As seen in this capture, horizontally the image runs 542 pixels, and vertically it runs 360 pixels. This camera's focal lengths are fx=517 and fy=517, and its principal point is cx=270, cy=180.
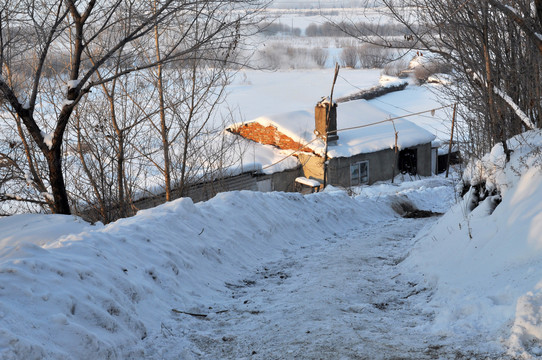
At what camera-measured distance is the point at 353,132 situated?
96.9ft

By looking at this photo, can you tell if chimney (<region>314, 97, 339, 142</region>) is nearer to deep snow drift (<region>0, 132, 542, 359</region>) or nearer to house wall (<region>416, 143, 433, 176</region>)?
house wall (<region>416, 143, 433, 176</region>)

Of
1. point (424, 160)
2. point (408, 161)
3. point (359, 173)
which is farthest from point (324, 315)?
point (424, 160)

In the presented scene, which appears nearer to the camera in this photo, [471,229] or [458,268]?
[458,268]


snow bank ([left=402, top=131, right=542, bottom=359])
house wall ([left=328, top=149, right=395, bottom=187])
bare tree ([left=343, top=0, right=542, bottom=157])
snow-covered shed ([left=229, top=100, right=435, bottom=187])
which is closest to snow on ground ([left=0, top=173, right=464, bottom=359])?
snow bank ([left=402, top=131, right=542, bottom=359])

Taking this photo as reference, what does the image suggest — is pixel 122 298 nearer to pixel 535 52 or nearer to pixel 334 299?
pixel 334 299

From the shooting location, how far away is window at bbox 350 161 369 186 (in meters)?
27.6

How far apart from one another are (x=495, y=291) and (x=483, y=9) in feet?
15.1

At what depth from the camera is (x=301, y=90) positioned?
63.1 m

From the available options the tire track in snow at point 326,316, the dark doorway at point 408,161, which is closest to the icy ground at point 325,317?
the tire track in snow at point 326,316

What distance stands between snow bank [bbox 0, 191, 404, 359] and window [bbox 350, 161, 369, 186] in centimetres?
1859

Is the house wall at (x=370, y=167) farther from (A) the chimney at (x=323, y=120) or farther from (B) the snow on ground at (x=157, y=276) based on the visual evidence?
(B) the snow on ground at (x=157, y=276)

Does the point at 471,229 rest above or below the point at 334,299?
above

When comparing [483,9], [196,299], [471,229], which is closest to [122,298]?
[196,299]

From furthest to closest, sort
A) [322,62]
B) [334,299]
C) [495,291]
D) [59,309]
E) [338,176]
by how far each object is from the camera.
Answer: [322,62] → [338,176] → [334,299] → [495,291] → [59,309]
